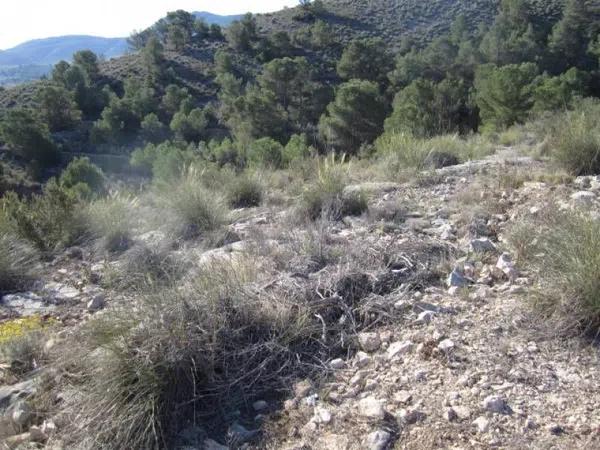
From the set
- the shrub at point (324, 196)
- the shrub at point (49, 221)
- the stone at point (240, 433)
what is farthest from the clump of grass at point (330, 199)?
the stone at point (240, 433)

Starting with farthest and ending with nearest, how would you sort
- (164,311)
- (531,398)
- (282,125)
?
(282,125) < (164,311) < (531,398)

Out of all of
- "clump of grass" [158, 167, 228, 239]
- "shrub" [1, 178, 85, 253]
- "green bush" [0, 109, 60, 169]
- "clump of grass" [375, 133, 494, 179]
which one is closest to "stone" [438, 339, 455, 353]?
"clump of grass" [158, 167, 228, 239]

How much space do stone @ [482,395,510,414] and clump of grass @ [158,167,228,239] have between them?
2.97 meters

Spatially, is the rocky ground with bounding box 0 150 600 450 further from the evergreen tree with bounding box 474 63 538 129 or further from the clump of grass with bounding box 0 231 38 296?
the evergreen tree with bounding box 474 63 538 129

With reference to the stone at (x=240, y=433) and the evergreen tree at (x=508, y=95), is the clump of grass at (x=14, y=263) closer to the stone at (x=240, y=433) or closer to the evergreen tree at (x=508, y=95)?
the stone at (x=240, y=433)

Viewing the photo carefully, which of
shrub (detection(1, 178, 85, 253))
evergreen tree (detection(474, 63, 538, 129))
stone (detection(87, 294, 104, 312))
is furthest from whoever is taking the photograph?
evergreen tree (detection(474, 63, 538, 129))

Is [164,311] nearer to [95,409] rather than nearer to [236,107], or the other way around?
[95,409]

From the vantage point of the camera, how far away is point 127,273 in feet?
A: 11.9

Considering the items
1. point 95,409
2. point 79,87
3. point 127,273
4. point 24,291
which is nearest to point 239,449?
point 95,409

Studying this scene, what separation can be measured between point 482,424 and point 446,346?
463 millimetres

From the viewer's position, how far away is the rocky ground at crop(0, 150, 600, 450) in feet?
5.93

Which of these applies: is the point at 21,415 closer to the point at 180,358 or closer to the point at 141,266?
the point at 180,358

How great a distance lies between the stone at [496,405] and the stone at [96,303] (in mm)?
2484

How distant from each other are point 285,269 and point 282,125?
2522 cm
